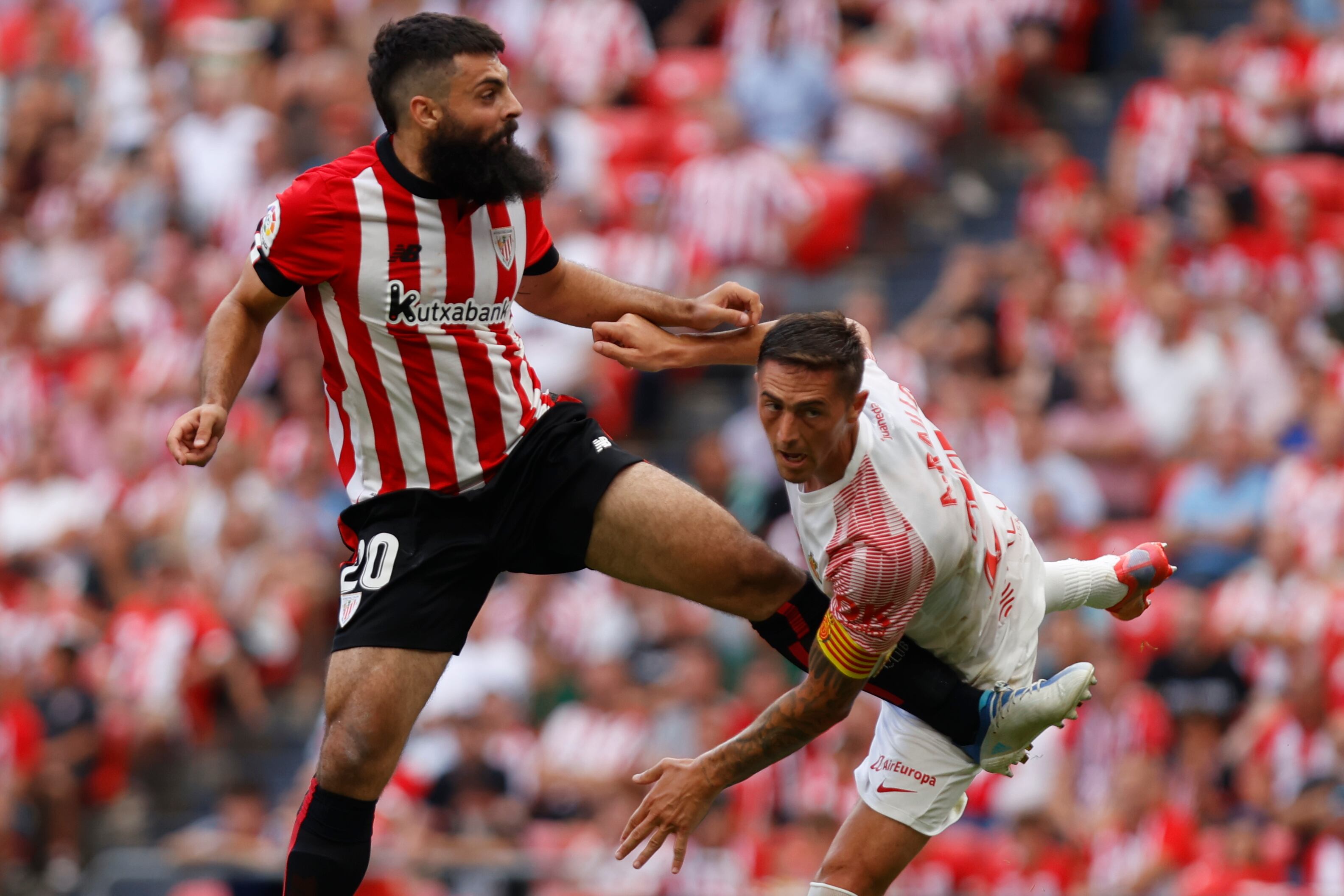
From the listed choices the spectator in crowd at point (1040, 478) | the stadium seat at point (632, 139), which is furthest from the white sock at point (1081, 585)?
the stadium seat at point (632, 139)

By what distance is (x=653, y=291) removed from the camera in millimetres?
6062

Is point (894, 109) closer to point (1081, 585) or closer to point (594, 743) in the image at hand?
point (594, 743)

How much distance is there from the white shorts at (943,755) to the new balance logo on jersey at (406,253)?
2.05m

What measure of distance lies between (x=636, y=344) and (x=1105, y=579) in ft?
5.65

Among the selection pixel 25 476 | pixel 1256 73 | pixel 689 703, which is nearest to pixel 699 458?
pixel 689 703

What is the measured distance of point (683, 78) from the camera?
47.6ft

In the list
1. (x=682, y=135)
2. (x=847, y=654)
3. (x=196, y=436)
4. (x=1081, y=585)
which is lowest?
(x=682, y=135)

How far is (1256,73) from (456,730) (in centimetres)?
650

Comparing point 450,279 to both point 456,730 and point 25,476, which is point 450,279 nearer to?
point 456,730

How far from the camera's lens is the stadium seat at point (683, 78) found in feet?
46.7

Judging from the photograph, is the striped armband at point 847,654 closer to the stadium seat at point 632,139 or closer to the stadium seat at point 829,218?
the stadium seat at point 829,218

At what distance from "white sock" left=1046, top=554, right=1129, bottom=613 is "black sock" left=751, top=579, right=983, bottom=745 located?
52cm

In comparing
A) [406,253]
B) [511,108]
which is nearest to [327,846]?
[406,253]

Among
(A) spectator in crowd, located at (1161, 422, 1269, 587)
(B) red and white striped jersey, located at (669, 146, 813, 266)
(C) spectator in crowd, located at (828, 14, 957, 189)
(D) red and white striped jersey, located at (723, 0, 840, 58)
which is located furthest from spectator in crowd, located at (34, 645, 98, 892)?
(A) spectator in crowd, located at (1161, 422, 1269, 587)
